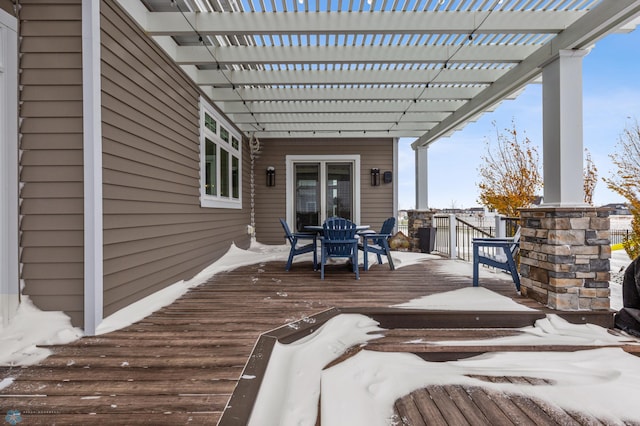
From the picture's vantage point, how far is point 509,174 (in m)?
8.02

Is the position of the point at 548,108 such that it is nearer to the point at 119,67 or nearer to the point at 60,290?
the point at 119,67

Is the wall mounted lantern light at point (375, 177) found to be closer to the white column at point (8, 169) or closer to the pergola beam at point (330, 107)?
the pergola beam at point (330, 107)

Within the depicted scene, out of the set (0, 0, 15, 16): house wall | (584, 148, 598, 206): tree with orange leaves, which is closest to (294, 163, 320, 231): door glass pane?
(0, 0, 15, 16): house wall

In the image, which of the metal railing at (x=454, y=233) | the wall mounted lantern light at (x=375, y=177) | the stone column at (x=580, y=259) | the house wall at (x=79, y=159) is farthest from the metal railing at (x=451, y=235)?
the house wall at (x=79, y=159)

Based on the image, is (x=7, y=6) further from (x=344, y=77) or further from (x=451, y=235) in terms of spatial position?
(x=451, y=235)

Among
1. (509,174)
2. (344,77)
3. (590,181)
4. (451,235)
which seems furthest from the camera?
(509,174)

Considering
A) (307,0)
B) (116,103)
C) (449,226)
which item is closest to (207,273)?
(116,103)

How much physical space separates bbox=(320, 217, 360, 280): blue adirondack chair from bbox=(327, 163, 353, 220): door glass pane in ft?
11.6

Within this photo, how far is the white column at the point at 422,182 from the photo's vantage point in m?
7.15

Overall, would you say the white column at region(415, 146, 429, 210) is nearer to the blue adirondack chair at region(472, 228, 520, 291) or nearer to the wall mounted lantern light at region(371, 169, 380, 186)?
the wall mounted lantern light at region(371, 169, 380, 186)

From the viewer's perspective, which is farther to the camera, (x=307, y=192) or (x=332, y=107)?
(x=307, y=192)

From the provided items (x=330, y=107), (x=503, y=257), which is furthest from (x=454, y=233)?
(x=330, y=107)

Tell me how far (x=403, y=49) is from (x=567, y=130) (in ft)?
6.61

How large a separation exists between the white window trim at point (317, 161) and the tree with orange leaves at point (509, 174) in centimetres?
337
